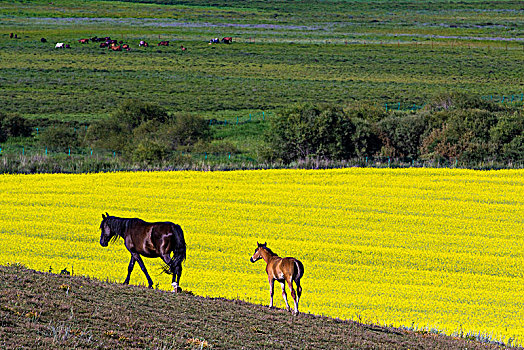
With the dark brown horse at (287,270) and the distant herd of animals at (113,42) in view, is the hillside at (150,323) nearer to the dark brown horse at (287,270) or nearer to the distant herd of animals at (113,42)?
the dark brown horse at (287,270)

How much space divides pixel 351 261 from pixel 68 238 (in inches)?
321

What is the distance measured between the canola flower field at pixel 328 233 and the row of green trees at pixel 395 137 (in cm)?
731

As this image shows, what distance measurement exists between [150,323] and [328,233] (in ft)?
46.4

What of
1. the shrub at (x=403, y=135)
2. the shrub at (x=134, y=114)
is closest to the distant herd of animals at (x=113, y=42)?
the shrub at (x=134, y=114)

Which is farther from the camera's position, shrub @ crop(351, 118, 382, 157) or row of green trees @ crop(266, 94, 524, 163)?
shrub @ crop(351, 118, 382, 157)

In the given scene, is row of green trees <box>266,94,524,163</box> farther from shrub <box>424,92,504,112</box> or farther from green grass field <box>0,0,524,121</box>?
green grass field <box>0,0,524,121</box>

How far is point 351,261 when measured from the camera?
75.3ft

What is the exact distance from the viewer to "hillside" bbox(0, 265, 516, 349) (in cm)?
1104

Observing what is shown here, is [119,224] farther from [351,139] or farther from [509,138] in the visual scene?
[509,138]

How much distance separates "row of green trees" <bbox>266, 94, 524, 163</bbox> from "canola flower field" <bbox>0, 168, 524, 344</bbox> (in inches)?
288

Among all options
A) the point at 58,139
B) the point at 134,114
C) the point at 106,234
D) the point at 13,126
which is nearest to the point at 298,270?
the point at 106,234

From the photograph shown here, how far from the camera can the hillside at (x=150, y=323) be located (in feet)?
36.2

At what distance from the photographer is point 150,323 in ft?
40.5

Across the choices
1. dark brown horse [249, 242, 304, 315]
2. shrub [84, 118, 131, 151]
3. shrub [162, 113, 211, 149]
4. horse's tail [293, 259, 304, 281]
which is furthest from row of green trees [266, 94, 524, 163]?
horse's tail [293, 259, 304, 281]
